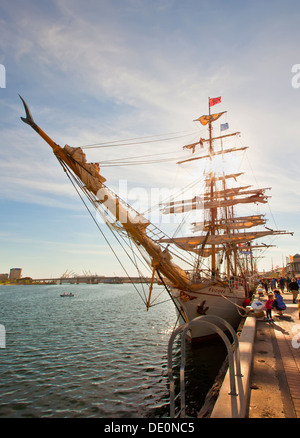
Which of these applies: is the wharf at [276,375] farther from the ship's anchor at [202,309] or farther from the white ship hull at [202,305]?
the ship's anchor at [202,309]

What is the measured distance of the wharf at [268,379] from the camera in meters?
4.13

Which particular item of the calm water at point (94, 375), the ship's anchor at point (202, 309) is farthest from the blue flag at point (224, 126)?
the calm water at point (94, 375)

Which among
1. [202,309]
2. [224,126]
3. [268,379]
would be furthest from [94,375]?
[224,126]

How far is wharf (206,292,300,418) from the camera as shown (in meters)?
4.13

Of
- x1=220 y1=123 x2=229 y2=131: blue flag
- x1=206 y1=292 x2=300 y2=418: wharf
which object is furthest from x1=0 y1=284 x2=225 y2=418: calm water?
x1=220 y1=123 x2=229 y2=131: blue flag

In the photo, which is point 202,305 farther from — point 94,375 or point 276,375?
point 276,375

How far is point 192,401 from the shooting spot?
8594 mm

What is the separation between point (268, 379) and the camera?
5.51 meters
